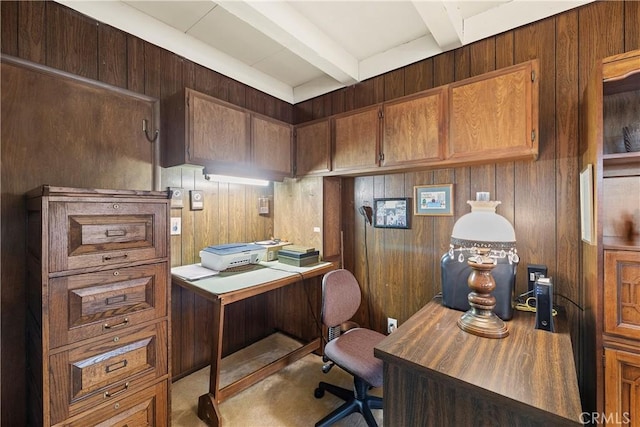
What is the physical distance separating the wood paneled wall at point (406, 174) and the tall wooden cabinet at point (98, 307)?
592mm

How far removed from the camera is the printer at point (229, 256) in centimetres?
217

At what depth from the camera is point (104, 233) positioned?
138 cm

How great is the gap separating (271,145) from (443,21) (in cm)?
161

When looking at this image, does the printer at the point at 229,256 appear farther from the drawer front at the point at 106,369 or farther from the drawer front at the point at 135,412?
the drawer front at the point at 135,412

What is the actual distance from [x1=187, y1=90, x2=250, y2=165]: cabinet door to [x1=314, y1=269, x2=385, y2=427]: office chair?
1262mm

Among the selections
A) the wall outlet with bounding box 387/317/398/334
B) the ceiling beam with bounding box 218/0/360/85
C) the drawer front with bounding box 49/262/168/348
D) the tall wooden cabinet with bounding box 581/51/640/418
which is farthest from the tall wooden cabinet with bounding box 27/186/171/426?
the tall wooden cabinet with bounding box 581/51/640/418

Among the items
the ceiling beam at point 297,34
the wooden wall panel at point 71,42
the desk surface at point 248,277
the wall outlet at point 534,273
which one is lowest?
the desk surface at point 248,277

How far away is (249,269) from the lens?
233 cm

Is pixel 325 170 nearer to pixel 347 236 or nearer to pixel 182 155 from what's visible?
pixel 347 236

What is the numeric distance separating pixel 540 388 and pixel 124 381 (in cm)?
190

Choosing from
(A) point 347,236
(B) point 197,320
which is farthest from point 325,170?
(B) point 197,320

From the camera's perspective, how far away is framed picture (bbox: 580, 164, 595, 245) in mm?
1375

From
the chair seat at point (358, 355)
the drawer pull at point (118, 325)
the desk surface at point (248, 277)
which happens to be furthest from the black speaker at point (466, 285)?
the drawer pull at point (118, 325)

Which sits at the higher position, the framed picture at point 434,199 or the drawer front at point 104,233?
the framed picture at point 434,199
